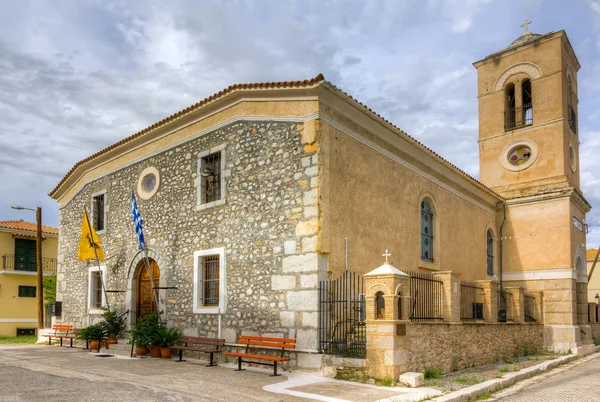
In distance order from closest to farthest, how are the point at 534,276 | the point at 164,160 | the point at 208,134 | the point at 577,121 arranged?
1. the point at 208,134
2. the point at 164,160
3. the point at 534,276
4. the point at 577,121

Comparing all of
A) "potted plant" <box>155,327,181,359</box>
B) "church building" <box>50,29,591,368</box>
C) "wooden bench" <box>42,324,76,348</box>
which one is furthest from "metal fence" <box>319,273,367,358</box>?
"wooden bench" <box>42,324,76,348</box>

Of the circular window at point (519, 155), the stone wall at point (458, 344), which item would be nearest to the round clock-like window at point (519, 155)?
the circular window at point (519, 155)

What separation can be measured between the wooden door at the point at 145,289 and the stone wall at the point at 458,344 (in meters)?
7.55

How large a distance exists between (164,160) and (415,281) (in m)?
7.68

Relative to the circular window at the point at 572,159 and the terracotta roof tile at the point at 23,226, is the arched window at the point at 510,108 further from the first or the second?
the terracotta roof tile at the point at 23,226

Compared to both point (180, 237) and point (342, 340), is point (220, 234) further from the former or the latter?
point (342, 340)

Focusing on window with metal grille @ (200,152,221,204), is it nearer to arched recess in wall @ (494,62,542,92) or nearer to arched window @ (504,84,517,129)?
arched window @ (504,84,517,129)

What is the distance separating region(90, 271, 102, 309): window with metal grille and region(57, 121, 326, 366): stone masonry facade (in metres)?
0.88

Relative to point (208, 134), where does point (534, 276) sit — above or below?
below

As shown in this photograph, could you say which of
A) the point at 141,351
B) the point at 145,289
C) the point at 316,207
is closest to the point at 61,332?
the point at 145,289

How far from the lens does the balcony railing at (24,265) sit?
90.3 feet

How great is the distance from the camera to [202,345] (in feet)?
40.8

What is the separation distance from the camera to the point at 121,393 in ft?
26.7

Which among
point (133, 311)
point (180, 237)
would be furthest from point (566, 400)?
point (133, 311)
